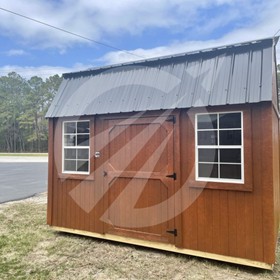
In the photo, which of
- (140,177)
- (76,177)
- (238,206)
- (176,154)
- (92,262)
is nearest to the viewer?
(238,206)

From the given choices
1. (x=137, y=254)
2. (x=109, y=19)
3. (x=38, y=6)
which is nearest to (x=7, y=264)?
(x=137, y=254)

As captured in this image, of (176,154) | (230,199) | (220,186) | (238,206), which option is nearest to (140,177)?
(176,154)

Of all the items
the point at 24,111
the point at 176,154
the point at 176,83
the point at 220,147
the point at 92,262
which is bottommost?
the point at 92,262

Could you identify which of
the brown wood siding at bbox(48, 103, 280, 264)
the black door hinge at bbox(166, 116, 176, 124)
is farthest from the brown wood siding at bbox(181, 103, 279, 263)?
the black door hinge at bbox(166, 116, 176, 124)

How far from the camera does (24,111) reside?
130ft

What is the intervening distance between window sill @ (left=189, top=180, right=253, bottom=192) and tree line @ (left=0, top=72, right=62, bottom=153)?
36.0m

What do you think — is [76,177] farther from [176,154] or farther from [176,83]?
[176,83]

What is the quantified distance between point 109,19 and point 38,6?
3370mm

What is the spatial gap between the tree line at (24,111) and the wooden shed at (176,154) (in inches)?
1345

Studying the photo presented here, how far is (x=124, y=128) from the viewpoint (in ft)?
14.0

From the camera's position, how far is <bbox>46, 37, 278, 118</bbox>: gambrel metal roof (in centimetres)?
344

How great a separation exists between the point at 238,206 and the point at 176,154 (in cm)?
111

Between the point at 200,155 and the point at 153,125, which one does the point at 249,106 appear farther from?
the point at 153,125

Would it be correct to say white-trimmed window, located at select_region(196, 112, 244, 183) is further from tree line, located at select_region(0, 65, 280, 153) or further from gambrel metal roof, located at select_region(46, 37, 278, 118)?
tree line, located at select_region(0, 65, 280, 153)
